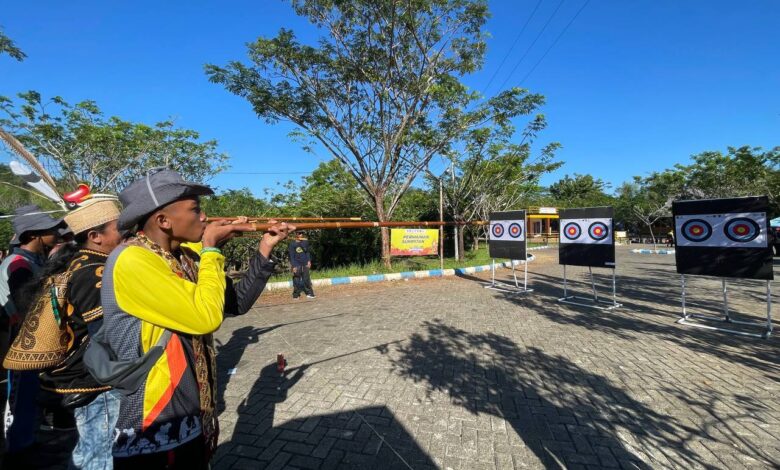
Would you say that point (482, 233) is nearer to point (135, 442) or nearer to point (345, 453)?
point (345, 453)

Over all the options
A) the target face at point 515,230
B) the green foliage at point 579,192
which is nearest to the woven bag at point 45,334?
the target face at point 515,230

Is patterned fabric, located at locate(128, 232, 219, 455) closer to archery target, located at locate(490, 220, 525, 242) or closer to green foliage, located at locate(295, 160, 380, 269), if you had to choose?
archery target, located at locate(490, 220, 525, 242)

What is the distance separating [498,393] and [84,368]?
3707mm

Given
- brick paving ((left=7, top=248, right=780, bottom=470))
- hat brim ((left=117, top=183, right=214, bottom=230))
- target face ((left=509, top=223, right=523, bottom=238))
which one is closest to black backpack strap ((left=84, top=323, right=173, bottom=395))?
hat brim ((left=117, top=183, right=214, bottom=230))

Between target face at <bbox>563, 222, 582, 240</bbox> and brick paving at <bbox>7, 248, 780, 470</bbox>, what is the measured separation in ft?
7.17

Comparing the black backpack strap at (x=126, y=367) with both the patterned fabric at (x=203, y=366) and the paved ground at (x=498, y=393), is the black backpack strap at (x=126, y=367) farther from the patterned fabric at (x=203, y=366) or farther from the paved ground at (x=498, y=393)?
the paved ground at (x=498, y=393)

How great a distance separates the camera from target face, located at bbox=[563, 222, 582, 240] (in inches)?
353

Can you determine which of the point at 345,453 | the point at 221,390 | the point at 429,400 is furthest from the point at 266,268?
the point at 221,390

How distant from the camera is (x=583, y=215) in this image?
8852 mm

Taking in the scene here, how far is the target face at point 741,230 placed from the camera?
5.94 m

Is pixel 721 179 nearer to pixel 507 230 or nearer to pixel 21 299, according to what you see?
pixel 507 230

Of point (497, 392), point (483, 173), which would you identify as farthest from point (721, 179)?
point (497, 392)

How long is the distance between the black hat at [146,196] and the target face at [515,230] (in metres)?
10.1

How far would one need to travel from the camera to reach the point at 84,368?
204 centimetres
